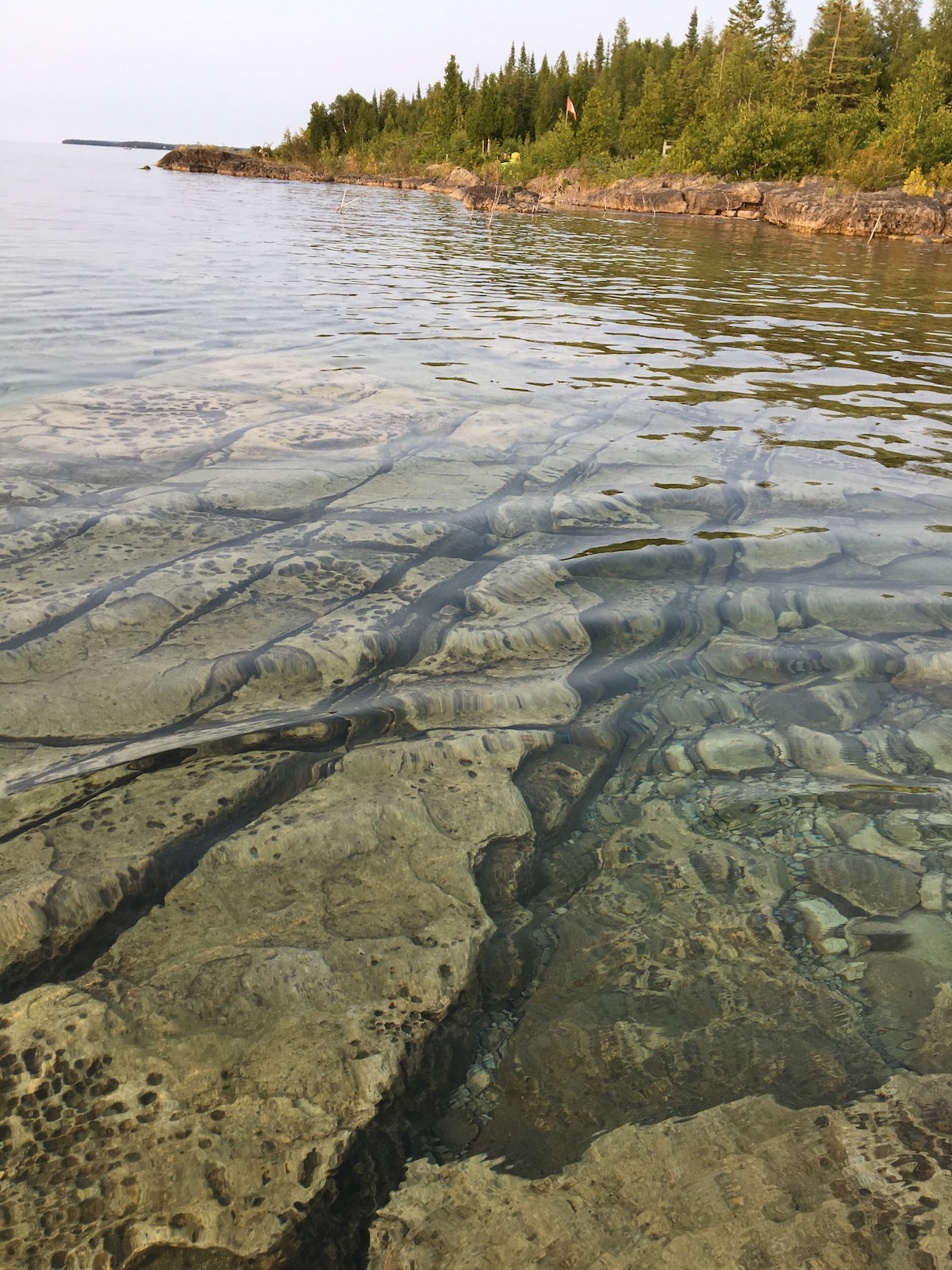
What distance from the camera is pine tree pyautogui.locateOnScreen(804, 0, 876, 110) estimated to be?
43.4m

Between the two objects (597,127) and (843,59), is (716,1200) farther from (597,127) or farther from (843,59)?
(597,127)

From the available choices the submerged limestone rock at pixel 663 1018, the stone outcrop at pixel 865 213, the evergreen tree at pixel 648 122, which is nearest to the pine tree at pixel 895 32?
the evergreen tree at pixel 648 122

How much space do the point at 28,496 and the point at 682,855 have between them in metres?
2.79

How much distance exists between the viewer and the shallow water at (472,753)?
3.85 feet

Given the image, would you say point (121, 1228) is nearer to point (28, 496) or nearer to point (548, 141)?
point (28, 496)

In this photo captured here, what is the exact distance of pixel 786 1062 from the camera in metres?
1.18

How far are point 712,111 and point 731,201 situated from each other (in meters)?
16.2

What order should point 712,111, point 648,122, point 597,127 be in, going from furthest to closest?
point 597,127 → point 648,122 → point 712,111

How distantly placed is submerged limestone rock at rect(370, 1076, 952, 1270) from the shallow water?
45 millimetres

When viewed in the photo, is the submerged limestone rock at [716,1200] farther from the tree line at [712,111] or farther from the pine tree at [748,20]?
the pine tree at [748,20]

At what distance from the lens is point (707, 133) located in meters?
38.6

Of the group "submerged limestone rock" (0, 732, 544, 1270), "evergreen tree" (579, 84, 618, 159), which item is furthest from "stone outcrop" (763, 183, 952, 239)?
"submerged limestone rock" (0, 732, 544, 1270)

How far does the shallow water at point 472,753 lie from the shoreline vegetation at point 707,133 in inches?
1032

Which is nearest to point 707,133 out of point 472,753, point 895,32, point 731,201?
point 731,201
